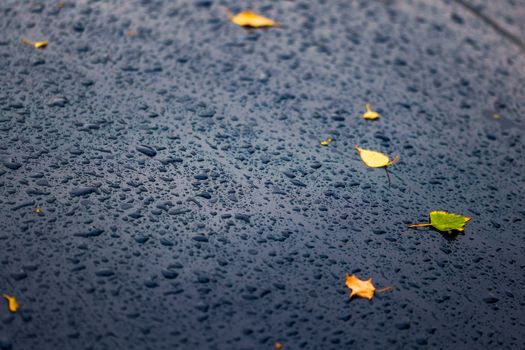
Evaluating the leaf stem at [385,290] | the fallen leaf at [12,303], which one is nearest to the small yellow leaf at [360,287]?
the leaf stem at [385,290]

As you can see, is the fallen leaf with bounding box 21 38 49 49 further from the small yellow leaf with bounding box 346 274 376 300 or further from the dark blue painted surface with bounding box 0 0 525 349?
the small yellow leaf with bounding box 346 274 376 300

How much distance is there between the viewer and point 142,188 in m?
2.11

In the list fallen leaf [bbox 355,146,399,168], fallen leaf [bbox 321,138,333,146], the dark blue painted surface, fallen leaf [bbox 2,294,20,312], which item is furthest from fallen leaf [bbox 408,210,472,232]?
fallen leaf [bbox 2,294,20,312]

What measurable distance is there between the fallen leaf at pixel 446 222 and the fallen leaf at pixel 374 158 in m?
0.32

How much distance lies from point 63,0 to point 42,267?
1.77 m

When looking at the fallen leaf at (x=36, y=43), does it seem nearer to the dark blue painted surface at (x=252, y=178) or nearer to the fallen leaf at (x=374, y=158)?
the dark blue painted surface at (x=252, y=178)

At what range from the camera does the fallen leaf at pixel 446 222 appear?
2137 millimetres

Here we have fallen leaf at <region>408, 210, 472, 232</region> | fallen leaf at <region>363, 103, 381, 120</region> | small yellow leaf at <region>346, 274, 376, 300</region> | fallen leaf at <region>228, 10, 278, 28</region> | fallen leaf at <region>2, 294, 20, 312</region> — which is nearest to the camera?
fallen leaf at <region>2, 294, 20, 312</region>

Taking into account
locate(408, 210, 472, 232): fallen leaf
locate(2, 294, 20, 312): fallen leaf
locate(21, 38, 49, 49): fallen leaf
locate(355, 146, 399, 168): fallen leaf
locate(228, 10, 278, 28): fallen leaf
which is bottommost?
locate(2, 294, 20, 312): fallen leaf

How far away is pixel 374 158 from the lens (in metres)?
2.39

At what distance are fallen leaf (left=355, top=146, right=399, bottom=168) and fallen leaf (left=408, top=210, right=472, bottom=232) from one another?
32 cm

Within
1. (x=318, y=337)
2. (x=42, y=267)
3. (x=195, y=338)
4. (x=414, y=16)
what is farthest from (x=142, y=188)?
(x=414, y=16)

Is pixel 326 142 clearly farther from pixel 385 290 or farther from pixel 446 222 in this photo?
pixel 385 290

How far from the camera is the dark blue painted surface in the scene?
176cm
